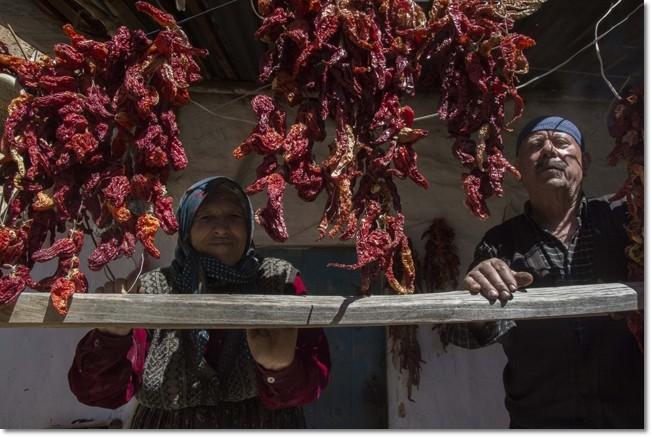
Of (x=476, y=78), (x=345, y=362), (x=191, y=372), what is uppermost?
(x=476, y=78)

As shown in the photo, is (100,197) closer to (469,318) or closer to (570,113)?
(469,318)

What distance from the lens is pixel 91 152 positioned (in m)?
1.45

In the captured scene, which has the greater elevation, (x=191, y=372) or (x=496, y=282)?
(x=496, y=282)

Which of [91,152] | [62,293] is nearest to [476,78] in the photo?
[91,152]

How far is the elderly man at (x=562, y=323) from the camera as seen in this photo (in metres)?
1.92

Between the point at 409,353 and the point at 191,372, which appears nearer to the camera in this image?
the point at 191,372

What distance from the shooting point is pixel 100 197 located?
4.87 ft

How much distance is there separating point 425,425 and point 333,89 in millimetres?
2162

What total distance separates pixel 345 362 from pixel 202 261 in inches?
60.6

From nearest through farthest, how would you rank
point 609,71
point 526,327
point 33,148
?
point 33,148 → point 526,327 → point 609,71

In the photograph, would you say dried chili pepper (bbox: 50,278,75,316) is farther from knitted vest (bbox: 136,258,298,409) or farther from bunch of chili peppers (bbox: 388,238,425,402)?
bunch of chili peppers (bbox: 388,238,425,402)

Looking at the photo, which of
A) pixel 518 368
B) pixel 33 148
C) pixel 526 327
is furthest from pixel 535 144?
pixel 33 148

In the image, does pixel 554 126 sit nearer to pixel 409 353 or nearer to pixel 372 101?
pixel 372 101

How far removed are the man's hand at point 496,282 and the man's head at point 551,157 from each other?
63 cm
